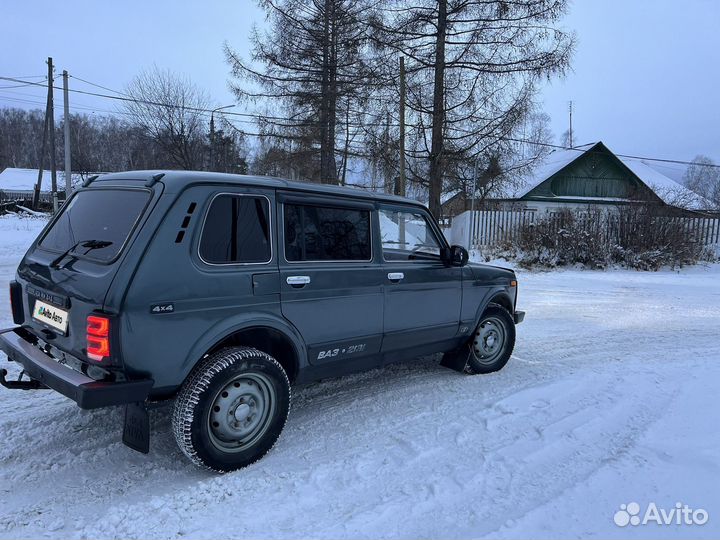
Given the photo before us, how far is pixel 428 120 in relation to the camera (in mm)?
16188

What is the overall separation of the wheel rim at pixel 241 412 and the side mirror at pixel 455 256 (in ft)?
7.07

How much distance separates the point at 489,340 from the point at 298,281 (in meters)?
2.63

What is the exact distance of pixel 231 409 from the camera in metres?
3.15

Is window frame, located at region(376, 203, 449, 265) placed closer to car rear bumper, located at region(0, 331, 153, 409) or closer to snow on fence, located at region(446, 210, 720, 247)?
car rear bumper, located at region(0, 331, 153, 409)

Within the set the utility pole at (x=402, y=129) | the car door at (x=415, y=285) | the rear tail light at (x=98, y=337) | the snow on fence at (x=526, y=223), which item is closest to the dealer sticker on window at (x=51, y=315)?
the rear tail light at (x=98, y=337)

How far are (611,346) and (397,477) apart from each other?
14.4ft

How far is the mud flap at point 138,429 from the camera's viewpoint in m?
2.89

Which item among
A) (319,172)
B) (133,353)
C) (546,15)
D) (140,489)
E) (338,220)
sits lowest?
(140,489)

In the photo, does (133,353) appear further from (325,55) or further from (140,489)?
(325,55)

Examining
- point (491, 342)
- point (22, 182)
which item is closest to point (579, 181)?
point (491, 342)

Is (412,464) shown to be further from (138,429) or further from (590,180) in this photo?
(590,180)

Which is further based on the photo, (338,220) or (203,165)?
(203,165)

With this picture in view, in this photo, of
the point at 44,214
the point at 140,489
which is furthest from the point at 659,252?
the point at 44,214
